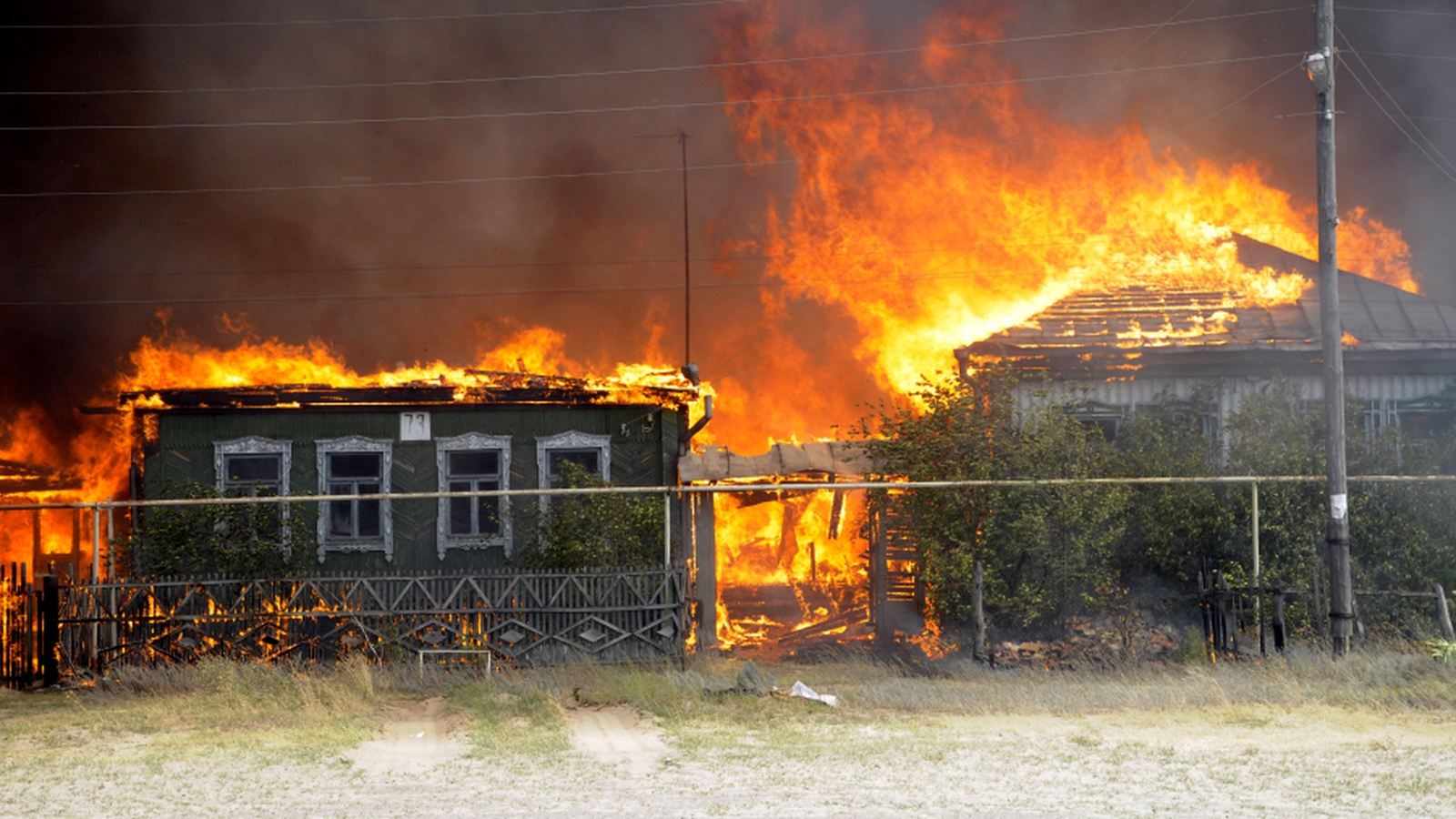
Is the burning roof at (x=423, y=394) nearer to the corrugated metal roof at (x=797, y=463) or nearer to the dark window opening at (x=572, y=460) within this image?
the dark window opening at (x=572, y=460)

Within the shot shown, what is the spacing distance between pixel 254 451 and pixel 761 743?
11.7m

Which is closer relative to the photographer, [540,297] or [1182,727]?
[1182,727]

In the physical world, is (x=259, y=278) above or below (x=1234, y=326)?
above

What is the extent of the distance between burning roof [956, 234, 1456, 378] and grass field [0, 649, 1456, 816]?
664cm

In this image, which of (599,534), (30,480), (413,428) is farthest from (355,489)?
(30,480)

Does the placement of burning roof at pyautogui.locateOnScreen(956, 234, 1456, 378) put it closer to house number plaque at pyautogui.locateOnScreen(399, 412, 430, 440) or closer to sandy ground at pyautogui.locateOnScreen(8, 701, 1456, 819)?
sandy ground at pyautogui.locateOnScreen(8, 701, 1456, 819)

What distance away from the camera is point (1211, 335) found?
19.2m

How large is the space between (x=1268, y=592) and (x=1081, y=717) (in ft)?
12.4

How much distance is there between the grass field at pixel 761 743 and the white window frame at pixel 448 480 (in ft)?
15.6

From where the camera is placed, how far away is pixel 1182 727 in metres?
10.7

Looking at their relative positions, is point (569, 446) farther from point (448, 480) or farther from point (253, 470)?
point (253, 470)

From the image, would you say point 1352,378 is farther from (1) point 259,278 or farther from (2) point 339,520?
(1) point 259,278

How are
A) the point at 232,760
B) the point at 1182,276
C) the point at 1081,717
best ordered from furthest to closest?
the point at 1182,276
the point at 1081,717
the point at 232,760

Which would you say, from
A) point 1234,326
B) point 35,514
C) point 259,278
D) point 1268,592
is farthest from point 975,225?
point 35,514
